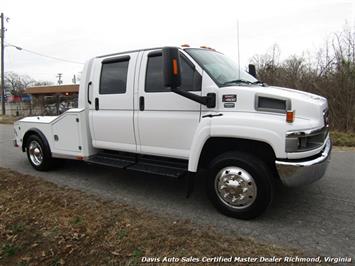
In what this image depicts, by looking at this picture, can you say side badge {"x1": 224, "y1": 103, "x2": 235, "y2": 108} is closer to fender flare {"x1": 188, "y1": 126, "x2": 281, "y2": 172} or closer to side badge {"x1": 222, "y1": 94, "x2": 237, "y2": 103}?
side badge {"x1": 222, "y1": 94, "x2": 237, "y2": 103}

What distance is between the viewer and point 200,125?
366 cm

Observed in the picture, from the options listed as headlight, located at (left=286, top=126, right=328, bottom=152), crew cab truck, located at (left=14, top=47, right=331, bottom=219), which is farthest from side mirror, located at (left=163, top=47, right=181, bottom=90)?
headlight, located at (left=286, top=126, right=328, bottom=152)

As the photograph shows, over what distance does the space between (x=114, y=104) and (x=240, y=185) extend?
243 centimetres

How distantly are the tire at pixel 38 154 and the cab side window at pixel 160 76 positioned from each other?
282cm

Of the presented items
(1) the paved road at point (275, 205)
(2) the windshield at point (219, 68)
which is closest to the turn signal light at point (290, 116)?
(2) the windshield at point (219, 68)

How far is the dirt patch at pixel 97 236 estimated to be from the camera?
287cm

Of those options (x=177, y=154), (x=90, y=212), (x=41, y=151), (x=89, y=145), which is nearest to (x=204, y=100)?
(x=177, y=154)

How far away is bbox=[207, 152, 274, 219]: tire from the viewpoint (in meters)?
3.39

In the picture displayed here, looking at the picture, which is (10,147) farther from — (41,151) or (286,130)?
(286,130)

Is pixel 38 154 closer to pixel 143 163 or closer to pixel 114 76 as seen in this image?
pixel 114 76

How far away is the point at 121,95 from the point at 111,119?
1.46 feet

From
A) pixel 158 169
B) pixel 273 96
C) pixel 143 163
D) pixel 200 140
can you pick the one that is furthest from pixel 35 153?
pixel 273 96

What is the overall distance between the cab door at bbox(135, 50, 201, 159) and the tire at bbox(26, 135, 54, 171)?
95.3 inches

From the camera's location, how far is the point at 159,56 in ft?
13.9
